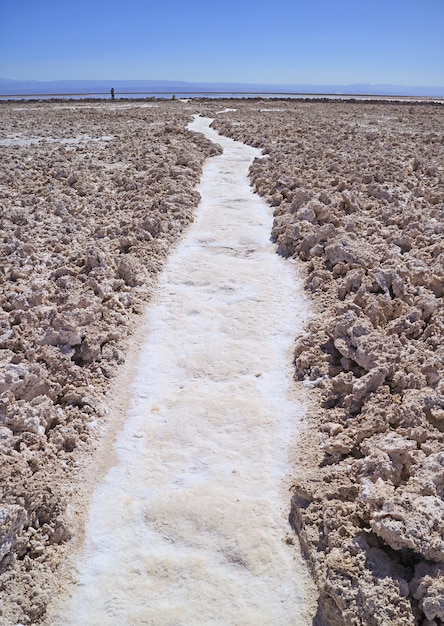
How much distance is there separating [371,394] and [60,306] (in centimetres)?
392

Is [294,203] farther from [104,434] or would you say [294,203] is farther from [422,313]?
[104,434]

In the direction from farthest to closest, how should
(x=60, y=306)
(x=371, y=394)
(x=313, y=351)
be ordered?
(x=60, y=306) < (x=313, y=351) < (x=371, y=394)

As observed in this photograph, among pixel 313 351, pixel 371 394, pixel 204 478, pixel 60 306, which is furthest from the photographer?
pixel 60 306

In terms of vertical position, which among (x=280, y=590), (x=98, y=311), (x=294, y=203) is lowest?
(x=280, y=590)

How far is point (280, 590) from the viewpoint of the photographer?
148 inches

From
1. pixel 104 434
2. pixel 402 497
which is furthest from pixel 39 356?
pixel 402 497

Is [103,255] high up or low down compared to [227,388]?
up

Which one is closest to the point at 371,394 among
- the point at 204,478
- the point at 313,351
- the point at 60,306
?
the point at 313,351

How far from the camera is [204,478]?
4.66 m

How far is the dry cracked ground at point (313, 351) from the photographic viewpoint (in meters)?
3.69

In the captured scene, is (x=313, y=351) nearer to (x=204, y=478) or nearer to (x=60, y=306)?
(x=204, y=478)

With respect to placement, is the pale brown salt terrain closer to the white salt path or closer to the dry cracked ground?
the dry cracked ground

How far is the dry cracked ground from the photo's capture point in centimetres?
369

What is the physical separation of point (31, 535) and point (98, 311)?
332cm
